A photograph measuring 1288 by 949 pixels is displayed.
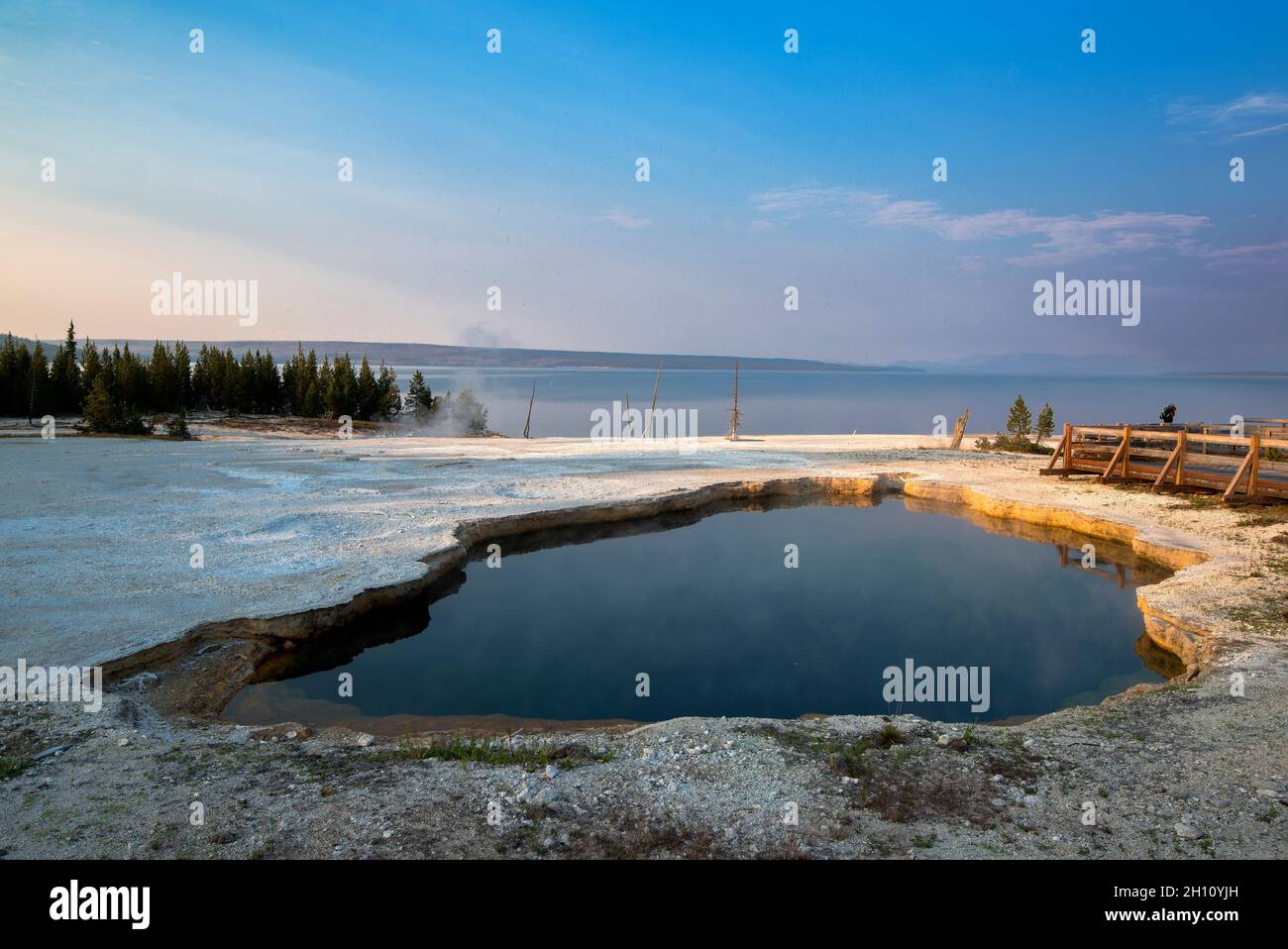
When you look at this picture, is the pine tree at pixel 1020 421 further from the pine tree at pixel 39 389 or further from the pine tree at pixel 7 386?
the pine tree at pixel 7 386

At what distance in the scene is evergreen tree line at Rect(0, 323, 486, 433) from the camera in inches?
1727

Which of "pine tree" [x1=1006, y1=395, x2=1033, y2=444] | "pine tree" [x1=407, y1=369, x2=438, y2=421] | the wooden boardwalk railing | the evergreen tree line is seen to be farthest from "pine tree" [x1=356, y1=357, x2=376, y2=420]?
the wooden boardwalk railing

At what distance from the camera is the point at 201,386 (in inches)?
2180

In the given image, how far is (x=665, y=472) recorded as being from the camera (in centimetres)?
2597

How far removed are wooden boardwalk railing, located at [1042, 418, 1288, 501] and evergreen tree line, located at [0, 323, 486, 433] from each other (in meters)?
41.5

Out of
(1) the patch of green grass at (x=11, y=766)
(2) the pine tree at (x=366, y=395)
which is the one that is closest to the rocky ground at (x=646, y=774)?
(1) the patch of green grass at (x=11, y=766)

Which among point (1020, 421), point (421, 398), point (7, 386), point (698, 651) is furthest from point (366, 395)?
point (698, 651)

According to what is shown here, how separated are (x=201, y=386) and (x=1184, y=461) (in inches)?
2318

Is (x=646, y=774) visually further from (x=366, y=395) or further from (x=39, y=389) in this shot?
(x=366, y=395)

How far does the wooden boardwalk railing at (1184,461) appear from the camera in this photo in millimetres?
18391

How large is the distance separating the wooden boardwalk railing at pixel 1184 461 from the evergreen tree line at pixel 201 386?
136ft

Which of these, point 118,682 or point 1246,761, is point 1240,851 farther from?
point 118,682

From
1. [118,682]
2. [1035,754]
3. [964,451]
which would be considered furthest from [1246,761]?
[964,451]

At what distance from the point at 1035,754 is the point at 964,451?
28768 mm
